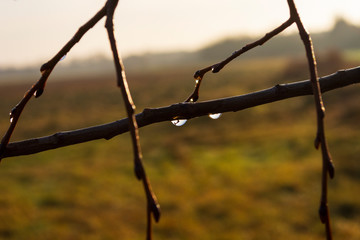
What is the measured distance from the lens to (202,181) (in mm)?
15945

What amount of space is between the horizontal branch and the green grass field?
36.3 feet

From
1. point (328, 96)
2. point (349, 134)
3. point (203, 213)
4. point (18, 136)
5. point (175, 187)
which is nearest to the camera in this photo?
point (203, 213)

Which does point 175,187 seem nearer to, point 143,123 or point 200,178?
point 200,178

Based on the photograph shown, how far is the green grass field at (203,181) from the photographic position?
1232cm

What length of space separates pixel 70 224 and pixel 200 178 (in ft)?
17.7

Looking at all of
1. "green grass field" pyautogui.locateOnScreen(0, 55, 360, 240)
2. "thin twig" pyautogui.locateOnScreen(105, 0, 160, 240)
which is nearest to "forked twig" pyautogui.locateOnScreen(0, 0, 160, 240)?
"thin twig" pyautogui.locateOnScreen(105, 0, 160, 240)

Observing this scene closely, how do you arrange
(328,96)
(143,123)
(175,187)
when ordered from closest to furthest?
1. (143,123)
2. (175,187)
3. (328,96)

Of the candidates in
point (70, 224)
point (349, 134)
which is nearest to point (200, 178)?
point (70, 224)

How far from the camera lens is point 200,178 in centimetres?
1627

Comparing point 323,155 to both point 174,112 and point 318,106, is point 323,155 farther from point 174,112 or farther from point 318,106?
point 174,112

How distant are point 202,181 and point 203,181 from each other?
0.04 m

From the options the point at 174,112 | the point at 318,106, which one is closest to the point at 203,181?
the point at 174,112

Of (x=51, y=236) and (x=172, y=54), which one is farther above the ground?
(x=172, y=54)

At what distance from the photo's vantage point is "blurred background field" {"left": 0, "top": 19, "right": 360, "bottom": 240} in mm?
12336
